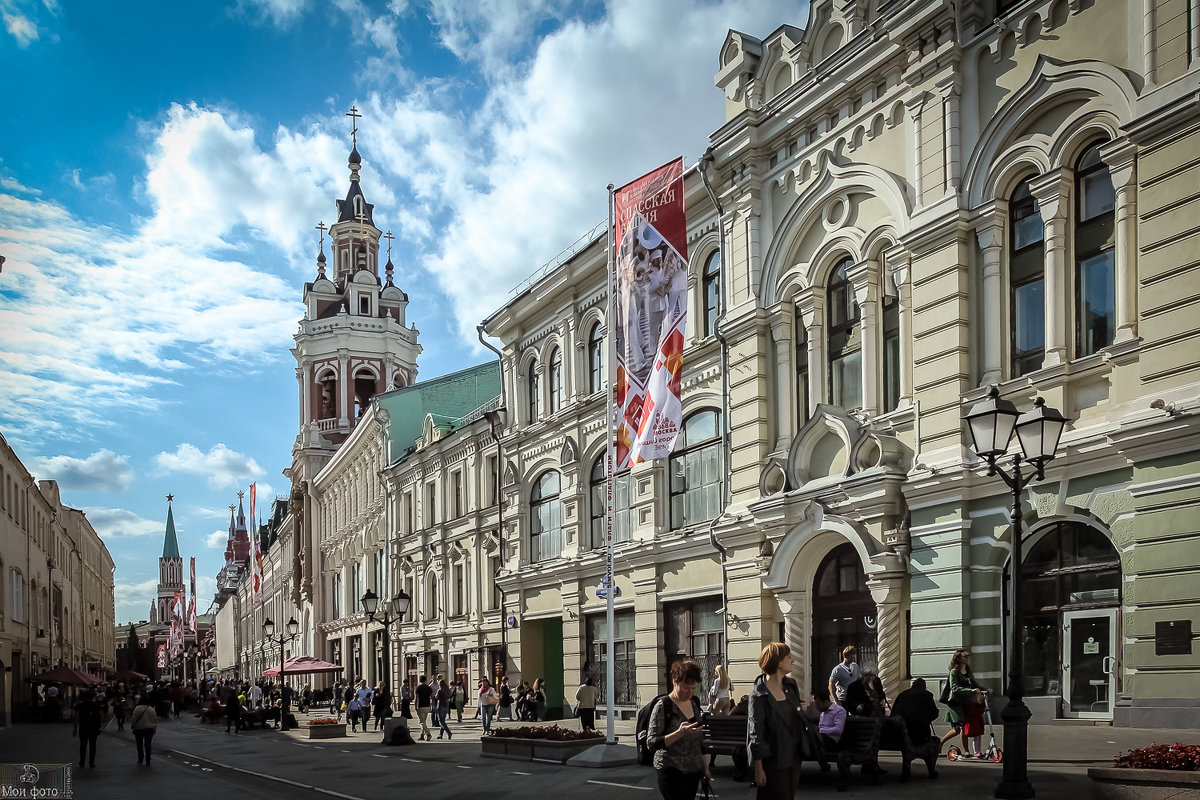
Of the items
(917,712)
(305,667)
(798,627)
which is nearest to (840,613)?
(798,627)

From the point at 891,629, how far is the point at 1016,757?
8.79 metres

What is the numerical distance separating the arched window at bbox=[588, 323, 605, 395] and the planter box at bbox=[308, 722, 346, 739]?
461 inches

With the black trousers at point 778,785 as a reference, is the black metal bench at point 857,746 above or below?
below

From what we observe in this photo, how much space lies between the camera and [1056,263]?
58.2ft

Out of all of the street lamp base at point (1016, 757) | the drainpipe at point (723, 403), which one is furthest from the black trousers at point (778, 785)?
the drainpipe at point (723, 403)

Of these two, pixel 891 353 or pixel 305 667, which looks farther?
pixel 305 667

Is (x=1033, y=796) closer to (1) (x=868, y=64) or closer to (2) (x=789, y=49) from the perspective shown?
(1) (x=868, y=64)

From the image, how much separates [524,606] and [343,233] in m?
53.3

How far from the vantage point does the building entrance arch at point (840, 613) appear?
21.7 m

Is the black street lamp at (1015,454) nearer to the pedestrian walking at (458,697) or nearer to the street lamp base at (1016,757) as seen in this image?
the street lamp base at (1016,757)

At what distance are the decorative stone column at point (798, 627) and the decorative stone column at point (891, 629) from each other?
8.62 ft

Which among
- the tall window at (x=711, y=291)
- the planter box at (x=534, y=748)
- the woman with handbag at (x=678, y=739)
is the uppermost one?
the tall window at (x=711, y=291)

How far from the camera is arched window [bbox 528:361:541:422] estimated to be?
35.8 m

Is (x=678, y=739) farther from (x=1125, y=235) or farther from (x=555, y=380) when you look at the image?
(x=555, y=380)
